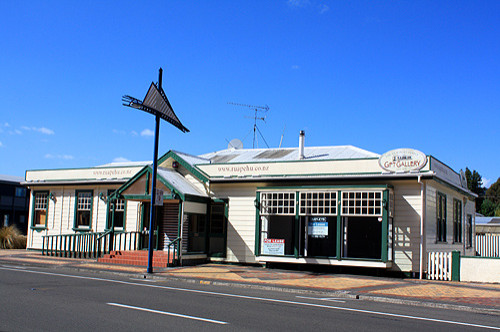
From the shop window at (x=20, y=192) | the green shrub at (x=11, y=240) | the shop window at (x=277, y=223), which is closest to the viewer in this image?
the shop window at (x=277, y=223)

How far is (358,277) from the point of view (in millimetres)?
18406

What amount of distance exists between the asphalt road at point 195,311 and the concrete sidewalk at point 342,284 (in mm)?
770

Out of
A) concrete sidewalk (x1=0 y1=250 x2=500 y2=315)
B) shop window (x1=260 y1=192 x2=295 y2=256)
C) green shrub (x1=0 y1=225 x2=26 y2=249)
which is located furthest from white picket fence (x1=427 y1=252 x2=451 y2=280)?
green shrub (x1=0 y1=225 x2=26 y2=249)

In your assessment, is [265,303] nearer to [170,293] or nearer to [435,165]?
[170,293]

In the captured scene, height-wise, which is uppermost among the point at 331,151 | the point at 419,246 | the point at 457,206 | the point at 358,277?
the point at 331,151

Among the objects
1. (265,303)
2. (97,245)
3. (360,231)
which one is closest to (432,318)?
(265,303)

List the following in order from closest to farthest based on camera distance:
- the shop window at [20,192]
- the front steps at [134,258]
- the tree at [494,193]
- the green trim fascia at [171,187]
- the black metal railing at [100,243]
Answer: the front steps at [134,258] < the green trim fascia at [171,187] < the black metal railing at [100,243] < the shop window at [20,192] < the tree at [494,193]

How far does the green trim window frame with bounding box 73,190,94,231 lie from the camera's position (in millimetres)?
27016

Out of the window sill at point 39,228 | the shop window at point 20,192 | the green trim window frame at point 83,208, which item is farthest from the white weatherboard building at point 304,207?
the shop window at point 20,192

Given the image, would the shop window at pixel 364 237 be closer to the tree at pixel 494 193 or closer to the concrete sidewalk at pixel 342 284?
the concrete sidewalk at pixel 342 284

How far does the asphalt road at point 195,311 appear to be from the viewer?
850 centimetres

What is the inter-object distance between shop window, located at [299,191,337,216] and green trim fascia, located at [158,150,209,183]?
4828 millimetres

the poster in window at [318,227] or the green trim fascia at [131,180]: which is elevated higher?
the green trim fascia at [131,180]

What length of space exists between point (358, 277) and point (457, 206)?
8205 millimetres
